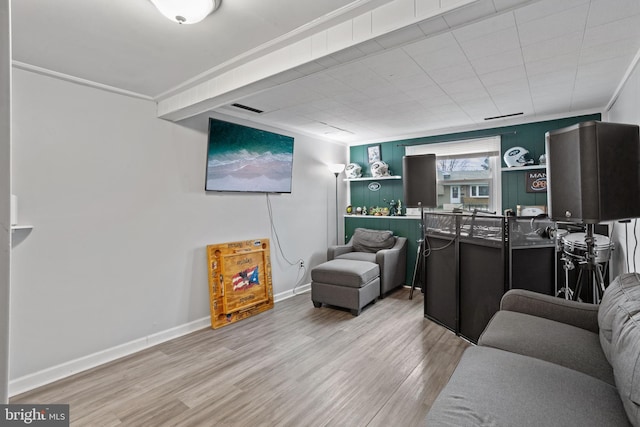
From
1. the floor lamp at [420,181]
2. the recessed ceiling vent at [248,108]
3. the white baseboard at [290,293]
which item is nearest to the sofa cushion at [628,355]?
the floor lamp at [420,181]

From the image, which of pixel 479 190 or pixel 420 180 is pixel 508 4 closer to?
pixel 420 180

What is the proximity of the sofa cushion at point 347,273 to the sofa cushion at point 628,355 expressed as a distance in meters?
2.56

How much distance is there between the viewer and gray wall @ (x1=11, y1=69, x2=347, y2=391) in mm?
2424

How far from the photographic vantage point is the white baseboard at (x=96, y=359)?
7.83 feet

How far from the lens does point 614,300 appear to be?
1559 millimetres

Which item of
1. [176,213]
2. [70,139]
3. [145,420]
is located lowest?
[145,420]

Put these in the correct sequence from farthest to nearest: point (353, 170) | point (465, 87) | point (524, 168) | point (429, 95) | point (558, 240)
Answer: point (353, 170)
point (524, 168)
point (429, 95)
point (465, 87)
point (558, 240)

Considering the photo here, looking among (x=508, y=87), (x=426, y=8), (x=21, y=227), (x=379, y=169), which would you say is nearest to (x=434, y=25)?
(x=426, y=8)

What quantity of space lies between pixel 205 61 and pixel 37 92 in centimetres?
133

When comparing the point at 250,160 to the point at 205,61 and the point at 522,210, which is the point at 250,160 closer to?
the point at 205,61

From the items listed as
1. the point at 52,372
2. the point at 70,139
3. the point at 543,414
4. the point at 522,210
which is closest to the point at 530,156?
the point at 522,210

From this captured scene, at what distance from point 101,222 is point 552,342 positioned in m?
3.36

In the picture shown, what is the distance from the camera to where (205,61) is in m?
2.35
